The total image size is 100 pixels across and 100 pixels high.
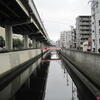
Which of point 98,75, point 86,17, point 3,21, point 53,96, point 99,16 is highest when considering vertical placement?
point 86,17

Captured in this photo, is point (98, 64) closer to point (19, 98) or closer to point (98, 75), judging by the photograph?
point (98, 75)

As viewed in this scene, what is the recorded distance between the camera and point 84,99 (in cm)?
1173

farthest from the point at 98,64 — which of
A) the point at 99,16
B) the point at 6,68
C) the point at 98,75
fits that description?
the point at 99,16

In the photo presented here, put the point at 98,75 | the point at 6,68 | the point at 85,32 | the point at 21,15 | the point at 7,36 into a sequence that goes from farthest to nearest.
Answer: the point at 85,32
the point at 7,36
the point at 21,15
the point at 6,68
the point at 98,75

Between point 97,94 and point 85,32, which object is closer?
point 97,94

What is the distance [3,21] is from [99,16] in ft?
128

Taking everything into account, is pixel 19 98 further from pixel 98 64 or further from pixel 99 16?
pixel 99 16

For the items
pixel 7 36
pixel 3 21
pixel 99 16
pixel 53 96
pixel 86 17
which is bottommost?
pixel 53 96

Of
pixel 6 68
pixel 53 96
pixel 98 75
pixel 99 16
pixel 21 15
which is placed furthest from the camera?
pixel 99 16

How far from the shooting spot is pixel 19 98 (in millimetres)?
11680

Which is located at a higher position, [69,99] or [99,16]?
[99,16]

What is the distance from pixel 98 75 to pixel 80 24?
117 metres

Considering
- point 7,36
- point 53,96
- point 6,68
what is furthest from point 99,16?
point 53,96

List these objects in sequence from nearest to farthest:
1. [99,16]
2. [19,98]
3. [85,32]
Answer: [19,98], [99,16], [85,32]
